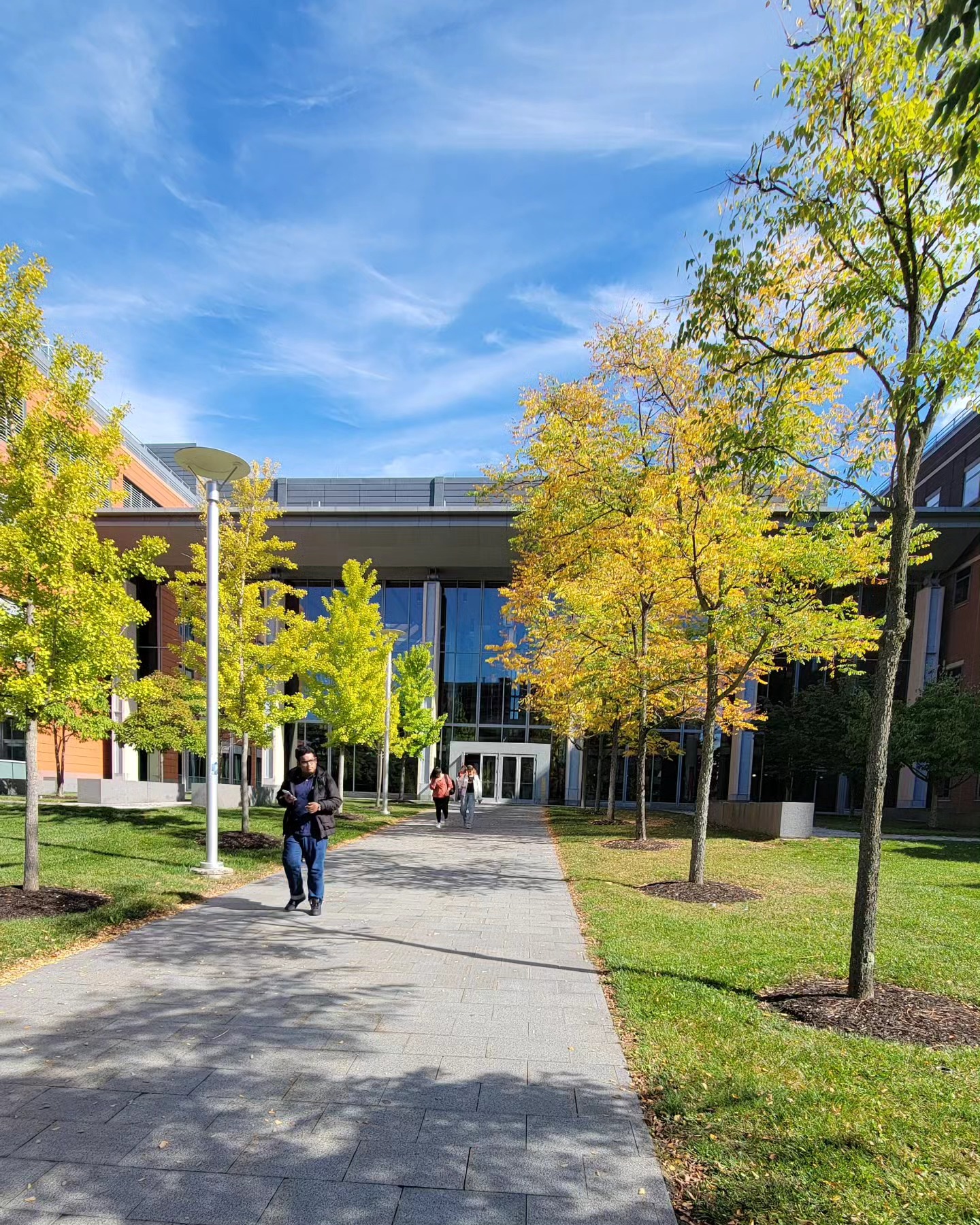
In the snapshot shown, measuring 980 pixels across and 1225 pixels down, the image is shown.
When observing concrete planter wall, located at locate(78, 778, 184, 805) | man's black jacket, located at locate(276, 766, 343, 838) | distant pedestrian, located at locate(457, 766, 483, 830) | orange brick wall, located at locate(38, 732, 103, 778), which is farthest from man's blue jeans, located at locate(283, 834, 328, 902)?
orange brick wall, located at locate(38, 732, 103, 778)

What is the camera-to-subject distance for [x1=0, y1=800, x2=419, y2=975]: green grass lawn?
6.00 m

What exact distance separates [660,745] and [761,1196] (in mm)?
19547

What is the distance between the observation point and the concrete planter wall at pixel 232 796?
71.4ft

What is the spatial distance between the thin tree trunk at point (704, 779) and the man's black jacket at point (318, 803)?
4.79m

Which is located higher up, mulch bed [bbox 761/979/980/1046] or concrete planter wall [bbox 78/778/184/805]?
mulch bed [bbox 761/979/980/1046]

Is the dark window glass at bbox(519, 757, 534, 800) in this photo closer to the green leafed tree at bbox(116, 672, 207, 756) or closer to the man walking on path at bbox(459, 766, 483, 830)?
the man walking on path at bbox(459, 766, 483, 830)

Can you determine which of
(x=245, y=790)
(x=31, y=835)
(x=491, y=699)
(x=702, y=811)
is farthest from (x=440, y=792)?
(x=491, y=699)

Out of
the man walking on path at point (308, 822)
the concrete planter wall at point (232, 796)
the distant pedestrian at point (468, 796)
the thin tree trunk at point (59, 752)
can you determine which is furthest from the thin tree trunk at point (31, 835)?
the thin tree trunk at point (59, 752)

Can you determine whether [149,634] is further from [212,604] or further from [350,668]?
[212,604]

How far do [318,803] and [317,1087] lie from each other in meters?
3.59

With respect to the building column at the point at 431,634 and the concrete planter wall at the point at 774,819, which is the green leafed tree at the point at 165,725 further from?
the concrete planter wall at the point at 774,819

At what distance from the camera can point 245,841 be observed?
459 inches

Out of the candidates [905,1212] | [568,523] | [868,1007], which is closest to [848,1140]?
[905,1212]

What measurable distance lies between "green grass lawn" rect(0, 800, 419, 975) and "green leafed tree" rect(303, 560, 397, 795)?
250 centimetres
